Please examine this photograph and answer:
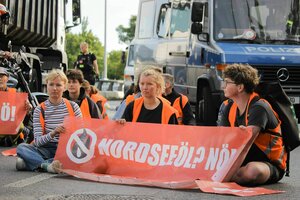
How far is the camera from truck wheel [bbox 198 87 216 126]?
1619 centimetres

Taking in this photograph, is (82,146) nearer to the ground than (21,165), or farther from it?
farther from it

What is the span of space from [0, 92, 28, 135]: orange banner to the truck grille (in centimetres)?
471

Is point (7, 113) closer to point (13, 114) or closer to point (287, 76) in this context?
point (13, 114)

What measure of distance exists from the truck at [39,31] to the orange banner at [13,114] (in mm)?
3457

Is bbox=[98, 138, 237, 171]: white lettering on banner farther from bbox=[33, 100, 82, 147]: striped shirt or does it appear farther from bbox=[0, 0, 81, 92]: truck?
bbox=[0, 0, 81, 92]: truck

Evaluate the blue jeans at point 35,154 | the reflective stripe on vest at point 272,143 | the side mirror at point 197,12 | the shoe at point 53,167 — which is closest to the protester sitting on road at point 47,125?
the blue jeans at point 35,154

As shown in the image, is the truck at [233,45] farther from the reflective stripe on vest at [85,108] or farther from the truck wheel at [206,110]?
the reflective stripe on vest at [85,108]

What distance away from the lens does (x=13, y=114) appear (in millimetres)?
12922

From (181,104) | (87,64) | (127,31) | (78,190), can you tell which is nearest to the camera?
(78,190)

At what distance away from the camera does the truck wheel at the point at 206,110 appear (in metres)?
16.2

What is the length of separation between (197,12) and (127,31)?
114 meters

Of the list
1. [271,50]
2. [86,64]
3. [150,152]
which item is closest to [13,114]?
[150,152]

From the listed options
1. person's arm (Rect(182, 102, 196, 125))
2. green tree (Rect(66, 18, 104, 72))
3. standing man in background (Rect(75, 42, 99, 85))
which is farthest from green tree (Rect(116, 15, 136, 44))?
person's arm (Rect(182, 102, 196, 125))

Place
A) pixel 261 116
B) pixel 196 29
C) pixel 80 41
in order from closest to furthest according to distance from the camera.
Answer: pixel 261 116 → pixel 196 29 → pixel 80 41
